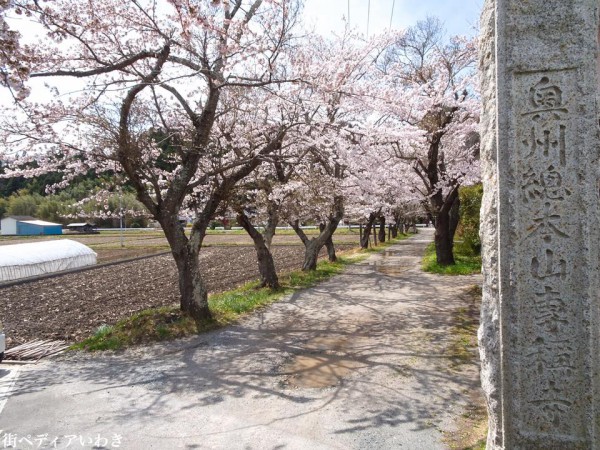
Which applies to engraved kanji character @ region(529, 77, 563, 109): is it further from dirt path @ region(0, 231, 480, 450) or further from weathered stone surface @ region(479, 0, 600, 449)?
dirt path @ region(0, 231, 480, 450)

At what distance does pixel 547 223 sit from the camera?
282 centimetres

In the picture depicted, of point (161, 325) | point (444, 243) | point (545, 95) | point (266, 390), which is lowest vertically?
point (266, 390)

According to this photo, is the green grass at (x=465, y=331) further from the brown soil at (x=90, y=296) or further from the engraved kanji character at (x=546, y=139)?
the brown soil at (x=90, y=296)

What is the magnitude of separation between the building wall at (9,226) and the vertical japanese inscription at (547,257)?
73757 mm

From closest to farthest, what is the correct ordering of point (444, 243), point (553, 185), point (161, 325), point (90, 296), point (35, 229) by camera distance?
point (553, 185) < point (161, 325) < point (90, 296) < point (444, 243) < point (35, 229)

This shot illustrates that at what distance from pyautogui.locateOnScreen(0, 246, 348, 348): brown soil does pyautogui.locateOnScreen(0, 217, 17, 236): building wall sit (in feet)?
172

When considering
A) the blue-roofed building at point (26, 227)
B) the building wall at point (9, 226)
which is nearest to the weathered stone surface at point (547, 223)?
the blue-roofed building at point (26, 227)

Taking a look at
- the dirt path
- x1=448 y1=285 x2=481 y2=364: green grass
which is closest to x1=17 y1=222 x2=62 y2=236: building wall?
the dirt path

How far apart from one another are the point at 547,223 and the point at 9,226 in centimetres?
7530

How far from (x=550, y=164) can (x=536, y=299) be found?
893mm

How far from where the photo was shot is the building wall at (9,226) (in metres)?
63.0

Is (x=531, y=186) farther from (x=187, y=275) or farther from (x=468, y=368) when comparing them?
(x=187, y=275)

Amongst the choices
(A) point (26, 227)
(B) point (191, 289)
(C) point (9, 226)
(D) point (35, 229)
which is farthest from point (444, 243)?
(C) point (9, 226)

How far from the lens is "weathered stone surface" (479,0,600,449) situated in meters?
2.76
